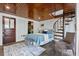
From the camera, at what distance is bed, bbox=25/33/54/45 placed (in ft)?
8.16

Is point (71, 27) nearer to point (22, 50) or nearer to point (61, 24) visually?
point (61, 24)

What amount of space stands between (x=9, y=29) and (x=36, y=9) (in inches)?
23.4

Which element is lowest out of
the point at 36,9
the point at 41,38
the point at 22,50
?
the point at 22,50

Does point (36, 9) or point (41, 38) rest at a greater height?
point (36, 9)

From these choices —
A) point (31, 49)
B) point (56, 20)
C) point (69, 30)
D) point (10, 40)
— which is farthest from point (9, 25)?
point (69, 30)

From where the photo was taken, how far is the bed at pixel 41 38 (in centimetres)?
249

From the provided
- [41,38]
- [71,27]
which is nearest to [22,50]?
[41,38]

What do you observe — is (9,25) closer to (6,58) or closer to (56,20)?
(6,58)

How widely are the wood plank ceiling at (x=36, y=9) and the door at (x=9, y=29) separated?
0.49 feet

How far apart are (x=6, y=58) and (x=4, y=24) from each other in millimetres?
606

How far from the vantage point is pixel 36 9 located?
2.45 meters

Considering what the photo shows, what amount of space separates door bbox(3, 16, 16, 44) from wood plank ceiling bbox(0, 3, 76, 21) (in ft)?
0.49

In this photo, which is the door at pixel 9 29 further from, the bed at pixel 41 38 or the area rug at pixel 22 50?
the bed at pixel 41 38

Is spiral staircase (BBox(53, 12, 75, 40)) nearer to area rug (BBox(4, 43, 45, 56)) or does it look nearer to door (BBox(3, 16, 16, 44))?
area rug (BBox(4, 43, 45, 56))
